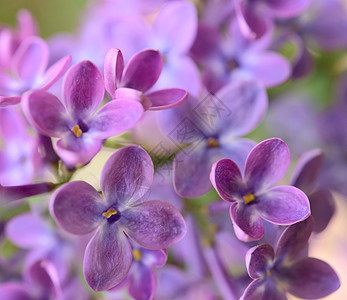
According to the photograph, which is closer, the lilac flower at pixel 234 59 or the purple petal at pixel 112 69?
the purple petal at pixel 112 69

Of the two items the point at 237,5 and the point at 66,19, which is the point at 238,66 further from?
the point at 66,19

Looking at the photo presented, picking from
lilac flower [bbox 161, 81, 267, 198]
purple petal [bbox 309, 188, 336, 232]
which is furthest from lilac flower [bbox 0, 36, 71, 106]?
purple petal [bbox 309, 188, 336, 232]

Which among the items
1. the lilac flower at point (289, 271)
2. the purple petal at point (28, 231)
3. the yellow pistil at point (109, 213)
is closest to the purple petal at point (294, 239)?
the lilac flower at point (289, 271)

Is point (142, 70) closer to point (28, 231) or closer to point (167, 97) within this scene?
point (167, 97)

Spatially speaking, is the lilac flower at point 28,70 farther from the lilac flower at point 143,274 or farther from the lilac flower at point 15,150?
the lilac flower at point 143,274

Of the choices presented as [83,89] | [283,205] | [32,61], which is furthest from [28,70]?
[283,205]

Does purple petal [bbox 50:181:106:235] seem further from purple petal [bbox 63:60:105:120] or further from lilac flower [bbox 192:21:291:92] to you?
lilac flower [bbox 192:21:291:92]

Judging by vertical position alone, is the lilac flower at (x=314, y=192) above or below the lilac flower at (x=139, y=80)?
below
